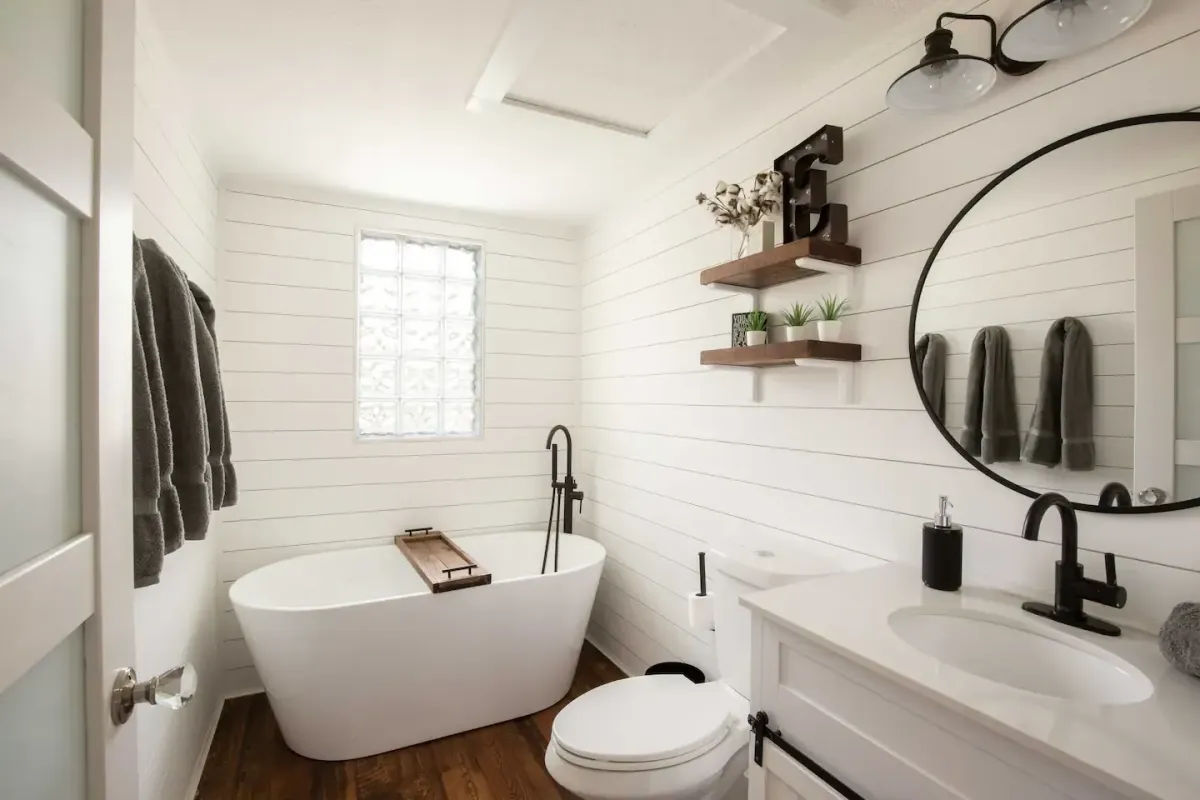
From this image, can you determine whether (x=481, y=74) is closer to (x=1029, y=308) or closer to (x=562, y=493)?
(x=1029, y=308)

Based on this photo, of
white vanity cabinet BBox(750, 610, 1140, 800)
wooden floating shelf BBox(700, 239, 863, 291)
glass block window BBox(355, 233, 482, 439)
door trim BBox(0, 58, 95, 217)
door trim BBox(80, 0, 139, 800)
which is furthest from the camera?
glass block window BBox(355, 233, 482, 439)

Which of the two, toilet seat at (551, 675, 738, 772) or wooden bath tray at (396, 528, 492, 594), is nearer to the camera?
toilet seat at (551, 675, 738, 772)

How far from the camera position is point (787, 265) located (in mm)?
1784

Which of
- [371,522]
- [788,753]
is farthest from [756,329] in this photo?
[371,522]

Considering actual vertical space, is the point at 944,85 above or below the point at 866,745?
above

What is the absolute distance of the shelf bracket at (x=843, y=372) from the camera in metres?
1.68

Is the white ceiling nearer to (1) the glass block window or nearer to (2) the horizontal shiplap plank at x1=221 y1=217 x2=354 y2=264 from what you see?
(2) the horizontal shiplap plank at x1=221 y1=217 x2=354 y2=264

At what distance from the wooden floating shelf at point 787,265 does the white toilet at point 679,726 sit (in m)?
0.87

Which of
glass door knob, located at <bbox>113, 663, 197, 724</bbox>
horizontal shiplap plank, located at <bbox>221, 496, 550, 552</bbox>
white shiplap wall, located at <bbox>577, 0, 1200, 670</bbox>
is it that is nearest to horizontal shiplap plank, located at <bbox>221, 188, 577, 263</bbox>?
white shiplap wall, located at <bbox>577, 0, 1200, 670</bbox>

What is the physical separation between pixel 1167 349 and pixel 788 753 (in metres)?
1.06

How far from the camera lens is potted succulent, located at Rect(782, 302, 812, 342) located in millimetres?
1777

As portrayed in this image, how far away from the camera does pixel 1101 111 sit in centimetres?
120

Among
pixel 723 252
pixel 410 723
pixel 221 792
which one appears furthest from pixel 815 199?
pixel 221 792

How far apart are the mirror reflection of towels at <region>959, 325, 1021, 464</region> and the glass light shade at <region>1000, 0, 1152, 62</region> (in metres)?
0.56
